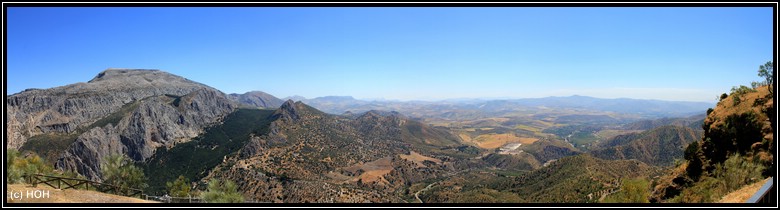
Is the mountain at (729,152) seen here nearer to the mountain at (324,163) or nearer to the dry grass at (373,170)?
the mountain at (324,163)

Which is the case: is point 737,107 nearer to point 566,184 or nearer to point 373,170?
point 566,184

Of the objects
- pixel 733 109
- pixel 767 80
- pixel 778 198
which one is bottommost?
pixel 778 198

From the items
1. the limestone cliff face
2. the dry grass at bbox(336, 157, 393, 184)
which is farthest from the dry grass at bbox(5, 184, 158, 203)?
the limestone cliff face

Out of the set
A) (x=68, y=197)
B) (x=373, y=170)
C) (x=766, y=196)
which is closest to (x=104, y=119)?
(x=373, y=170)
